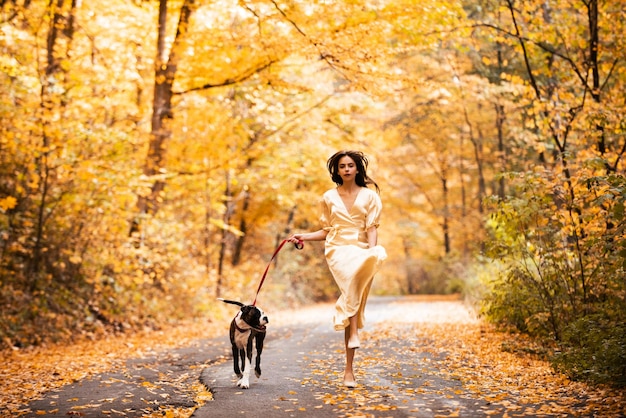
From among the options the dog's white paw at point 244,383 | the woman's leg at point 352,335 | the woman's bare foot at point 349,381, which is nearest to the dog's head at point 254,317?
the dog's white paw at point 244,383

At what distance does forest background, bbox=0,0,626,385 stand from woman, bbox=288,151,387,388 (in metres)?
2.02

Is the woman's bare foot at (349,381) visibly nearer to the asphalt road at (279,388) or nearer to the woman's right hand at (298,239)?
the asphalt road at (279,388)

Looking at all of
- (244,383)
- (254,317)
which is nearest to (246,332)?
(254,317)

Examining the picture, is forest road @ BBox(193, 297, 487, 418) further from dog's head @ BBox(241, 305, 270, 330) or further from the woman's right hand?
the woman's right hand

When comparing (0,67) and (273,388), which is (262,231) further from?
(273,388)

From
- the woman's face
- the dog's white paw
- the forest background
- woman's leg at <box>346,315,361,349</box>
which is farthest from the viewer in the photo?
the forest background

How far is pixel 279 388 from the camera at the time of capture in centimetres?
602

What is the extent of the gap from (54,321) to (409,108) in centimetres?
1653

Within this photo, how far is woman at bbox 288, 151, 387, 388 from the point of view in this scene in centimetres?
598

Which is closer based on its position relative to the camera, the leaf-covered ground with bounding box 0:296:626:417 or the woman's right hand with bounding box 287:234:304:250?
the leaf-covered ground with bounding box 0:296:626:417

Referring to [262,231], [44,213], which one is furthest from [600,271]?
[262,231]

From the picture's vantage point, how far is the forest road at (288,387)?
5027mm

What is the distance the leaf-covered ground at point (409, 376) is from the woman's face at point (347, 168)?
2.03 m

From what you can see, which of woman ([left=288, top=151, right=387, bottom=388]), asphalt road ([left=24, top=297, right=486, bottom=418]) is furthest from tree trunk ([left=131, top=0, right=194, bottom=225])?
woman ([left=288, top=151, right=387, bottom=388])
